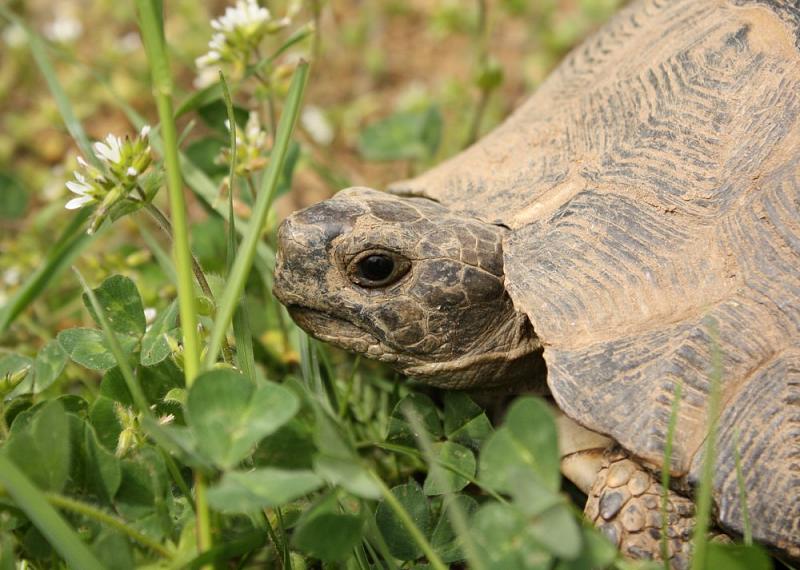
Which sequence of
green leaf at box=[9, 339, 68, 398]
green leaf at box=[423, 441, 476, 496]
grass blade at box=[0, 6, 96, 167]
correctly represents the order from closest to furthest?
green leaf at box=[423, 441, 476, 496]
green leaf at box=[9, 339, 68, 398]
grass blade at box=[0, 6, 96, 167]

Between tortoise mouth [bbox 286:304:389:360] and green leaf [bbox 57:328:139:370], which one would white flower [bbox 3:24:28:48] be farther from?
tortoise mouth [bbox 286:304:389:360]

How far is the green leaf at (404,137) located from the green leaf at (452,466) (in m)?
1.82

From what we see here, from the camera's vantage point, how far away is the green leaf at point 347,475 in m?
1.72

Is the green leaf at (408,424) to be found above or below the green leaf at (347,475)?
below

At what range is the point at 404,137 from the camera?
3.99m

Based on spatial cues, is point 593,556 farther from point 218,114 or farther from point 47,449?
point 218,114

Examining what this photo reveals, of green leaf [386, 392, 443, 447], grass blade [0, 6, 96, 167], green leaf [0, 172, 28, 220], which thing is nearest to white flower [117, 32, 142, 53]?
green leaf [0, 172, 28, 220]

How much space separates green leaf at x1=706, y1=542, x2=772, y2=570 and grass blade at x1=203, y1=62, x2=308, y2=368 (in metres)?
1.24

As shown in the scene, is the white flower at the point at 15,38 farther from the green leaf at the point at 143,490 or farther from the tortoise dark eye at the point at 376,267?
the green leaf at the point at 143,490

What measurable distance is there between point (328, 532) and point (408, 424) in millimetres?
635

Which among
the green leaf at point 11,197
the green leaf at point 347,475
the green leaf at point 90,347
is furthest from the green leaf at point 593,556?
the green leaf at point 11,197

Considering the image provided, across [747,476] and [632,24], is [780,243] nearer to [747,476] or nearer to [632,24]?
[747,476]

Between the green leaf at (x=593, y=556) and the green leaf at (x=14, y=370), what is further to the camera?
the green leaf at (x=14, y=370)

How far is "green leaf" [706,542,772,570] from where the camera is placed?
185cm
